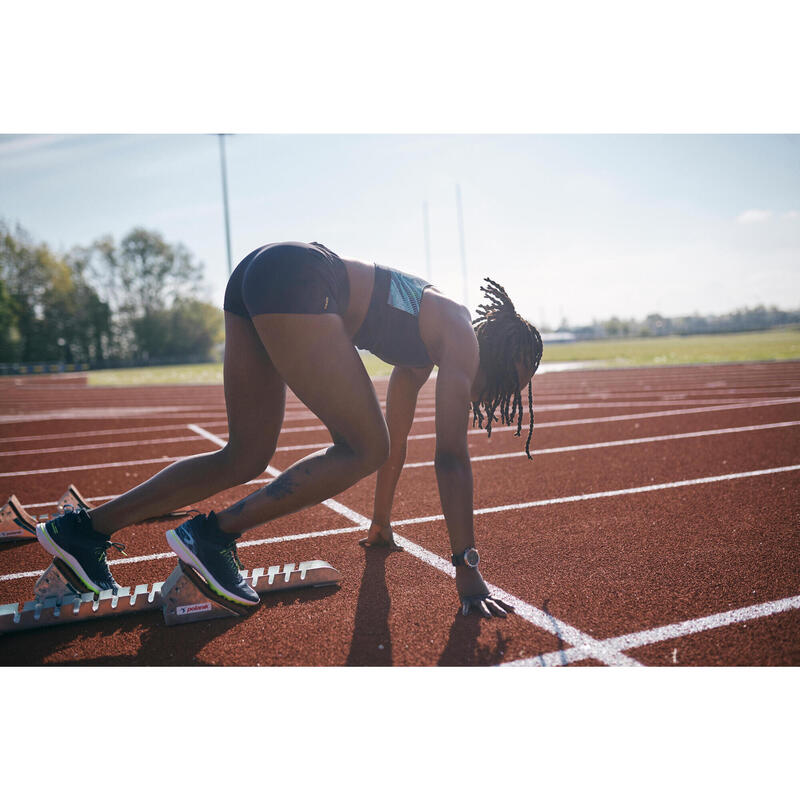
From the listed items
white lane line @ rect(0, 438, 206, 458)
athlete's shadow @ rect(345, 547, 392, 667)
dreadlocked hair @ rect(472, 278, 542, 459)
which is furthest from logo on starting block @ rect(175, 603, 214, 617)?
white lane line @ rect(0, 438, 206, 458)

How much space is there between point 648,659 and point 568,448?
14.3ft

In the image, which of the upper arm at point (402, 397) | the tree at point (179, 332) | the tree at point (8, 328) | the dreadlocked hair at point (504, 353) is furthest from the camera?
the tree at point (179, 332)

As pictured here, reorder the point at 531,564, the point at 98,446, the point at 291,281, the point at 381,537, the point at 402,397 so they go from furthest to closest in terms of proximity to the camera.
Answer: the point at 98,446
the point at 381,537
the point at 402,397
the point at 531,564
the point at 291,281

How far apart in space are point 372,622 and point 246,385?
111cm

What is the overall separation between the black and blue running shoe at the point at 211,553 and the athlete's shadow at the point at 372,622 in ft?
1.50

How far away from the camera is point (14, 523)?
3.87 metres

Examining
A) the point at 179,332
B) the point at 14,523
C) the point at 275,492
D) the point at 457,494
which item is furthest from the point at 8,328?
the point at 457,494

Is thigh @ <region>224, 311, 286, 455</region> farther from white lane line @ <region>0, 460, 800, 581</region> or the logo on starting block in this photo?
white lane line @ <region>0, 460, 800, 581</region>

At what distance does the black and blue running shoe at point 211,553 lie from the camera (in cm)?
241

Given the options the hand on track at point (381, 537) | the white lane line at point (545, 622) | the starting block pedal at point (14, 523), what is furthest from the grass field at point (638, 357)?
the white lane line at point (545, 622)

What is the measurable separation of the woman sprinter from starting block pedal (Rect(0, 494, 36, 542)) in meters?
1.43

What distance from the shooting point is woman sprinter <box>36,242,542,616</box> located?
237 cm

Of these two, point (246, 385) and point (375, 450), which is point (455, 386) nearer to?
A: point (375, 450)

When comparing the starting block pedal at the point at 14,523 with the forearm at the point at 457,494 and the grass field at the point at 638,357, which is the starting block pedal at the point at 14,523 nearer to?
the forearm at the point at 457,494
